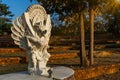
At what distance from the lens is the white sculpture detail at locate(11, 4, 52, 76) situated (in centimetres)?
979

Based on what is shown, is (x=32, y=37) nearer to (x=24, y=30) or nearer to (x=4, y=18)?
(x=24, y=30)

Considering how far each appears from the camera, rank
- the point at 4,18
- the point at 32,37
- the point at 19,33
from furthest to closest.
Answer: the point at 4,18 < the point at 19,33 < the point at 32,37

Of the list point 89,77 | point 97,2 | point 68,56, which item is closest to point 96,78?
point 89,77

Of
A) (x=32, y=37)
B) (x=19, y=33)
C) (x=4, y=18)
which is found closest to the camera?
(x=32, y=37)

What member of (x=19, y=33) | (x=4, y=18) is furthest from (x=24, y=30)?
(x=4, y=18)

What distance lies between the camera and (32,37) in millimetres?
9773

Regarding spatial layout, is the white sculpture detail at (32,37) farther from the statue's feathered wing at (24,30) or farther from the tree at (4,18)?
the tree at (4,18)

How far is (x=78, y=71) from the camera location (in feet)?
45.3

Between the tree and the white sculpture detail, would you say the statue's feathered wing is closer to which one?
the white sculpture detail

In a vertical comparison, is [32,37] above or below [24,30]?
below

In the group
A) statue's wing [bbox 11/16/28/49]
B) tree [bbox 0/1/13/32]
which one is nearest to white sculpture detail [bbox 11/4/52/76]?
statue's wing [bbox 11/16/28/49]

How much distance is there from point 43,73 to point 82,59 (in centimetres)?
648

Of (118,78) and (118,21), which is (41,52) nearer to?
(118,78)

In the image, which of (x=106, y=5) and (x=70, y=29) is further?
(x=70, y=29)
